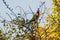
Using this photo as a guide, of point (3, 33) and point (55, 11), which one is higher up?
point (3, 33)

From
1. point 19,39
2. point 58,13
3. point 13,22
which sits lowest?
point 58,13

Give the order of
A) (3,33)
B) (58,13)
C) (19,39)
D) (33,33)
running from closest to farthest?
(33,33) < (19,39) < (3,33) < (58,13)

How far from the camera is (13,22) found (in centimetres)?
407

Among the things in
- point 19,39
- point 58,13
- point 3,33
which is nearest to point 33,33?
→ point 19,39

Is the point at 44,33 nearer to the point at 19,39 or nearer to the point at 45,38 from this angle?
the point at 45,38

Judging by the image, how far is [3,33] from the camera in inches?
171

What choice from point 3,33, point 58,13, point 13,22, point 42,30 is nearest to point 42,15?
point 42,30

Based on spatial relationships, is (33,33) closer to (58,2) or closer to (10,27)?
(10,27)

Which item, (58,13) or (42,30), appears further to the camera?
(58,13)

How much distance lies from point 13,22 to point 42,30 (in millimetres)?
525

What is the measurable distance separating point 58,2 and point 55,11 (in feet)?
2.14

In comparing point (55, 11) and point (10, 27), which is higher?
point (10, 27)

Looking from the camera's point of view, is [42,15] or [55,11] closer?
[42,15]

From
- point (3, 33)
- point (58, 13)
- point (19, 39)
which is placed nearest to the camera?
point (19, 39)
